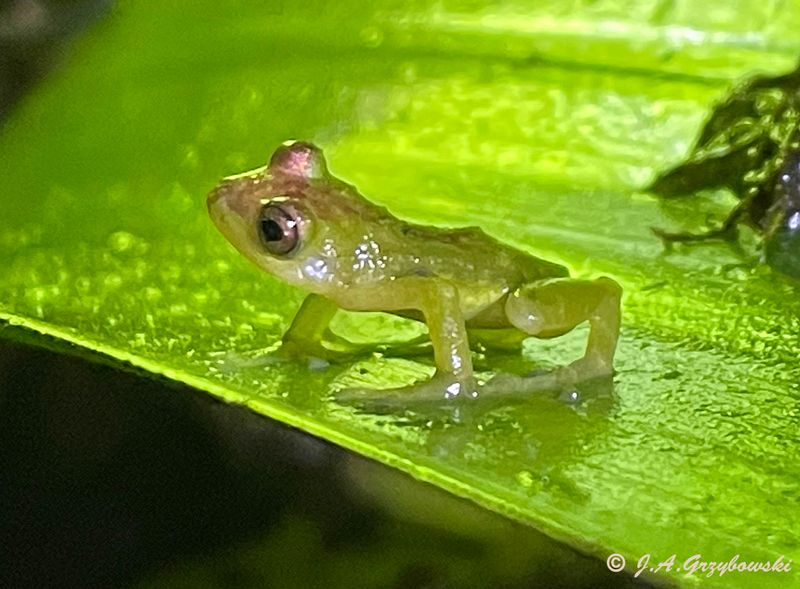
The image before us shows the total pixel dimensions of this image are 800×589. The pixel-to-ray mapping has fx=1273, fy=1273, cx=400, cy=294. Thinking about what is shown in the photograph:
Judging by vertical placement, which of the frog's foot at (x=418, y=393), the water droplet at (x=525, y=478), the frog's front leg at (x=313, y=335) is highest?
the frog's front leg at (x=313, y=335)

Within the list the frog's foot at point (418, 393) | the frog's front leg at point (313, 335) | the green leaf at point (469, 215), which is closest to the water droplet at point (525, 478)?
the green leaf at point (469, 215)

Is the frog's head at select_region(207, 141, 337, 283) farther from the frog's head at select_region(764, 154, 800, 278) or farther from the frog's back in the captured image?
the frog's head at select_region(764, 154, 800, 278)

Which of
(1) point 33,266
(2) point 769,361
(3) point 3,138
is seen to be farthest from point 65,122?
(2) point 769,361

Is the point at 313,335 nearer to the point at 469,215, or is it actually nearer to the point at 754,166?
the point at 469,215

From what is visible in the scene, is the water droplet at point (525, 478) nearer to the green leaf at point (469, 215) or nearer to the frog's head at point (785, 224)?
the green leaf at point (469, 215)

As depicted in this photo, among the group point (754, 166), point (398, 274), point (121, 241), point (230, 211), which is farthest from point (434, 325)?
point (754, 166)
